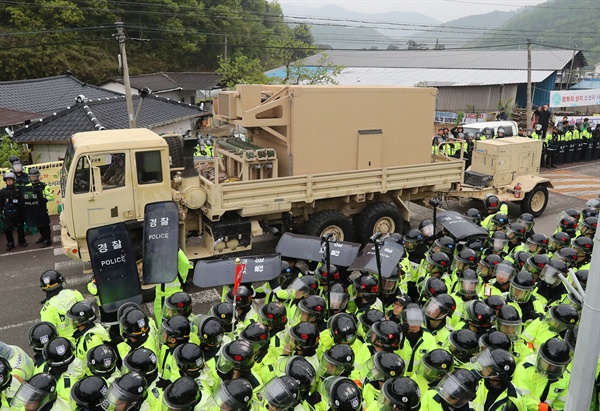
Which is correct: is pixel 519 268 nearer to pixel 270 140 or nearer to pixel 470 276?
pixel 470 276

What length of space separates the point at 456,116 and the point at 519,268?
80.6ft

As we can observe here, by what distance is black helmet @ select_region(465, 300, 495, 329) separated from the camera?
14.9 feet

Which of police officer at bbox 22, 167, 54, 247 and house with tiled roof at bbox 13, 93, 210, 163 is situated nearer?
police officer at bbox 22, 167, 54, 247

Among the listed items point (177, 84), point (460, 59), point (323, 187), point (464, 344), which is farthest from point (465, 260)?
point (460, 59)

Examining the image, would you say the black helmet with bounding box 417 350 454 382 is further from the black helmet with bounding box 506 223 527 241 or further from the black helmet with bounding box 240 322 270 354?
the black helmet with bounding box 506 223 527 241

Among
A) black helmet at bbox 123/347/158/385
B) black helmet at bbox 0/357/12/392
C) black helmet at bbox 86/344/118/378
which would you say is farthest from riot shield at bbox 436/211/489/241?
black helmet at bbox 0/357/12/392

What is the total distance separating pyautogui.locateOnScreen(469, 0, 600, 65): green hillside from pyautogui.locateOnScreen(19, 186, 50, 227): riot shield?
223 ft

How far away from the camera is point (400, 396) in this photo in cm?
335

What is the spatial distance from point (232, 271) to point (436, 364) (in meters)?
2.75

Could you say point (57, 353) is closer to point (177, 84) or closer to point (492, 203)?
point (492, 203)

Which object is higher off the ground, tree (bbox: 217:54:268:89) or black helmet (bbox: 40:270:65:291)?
tree (bbox: 217:54:268:89)

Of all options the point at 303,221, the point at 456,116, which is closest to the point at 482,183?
the point at 303,221

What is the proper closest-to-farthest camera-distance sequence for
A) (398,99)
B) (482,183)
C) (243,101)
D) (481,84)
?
(243,101) → (398,99) → (482,183) → (481,84)

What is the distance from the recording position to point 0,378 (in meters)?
3.75
